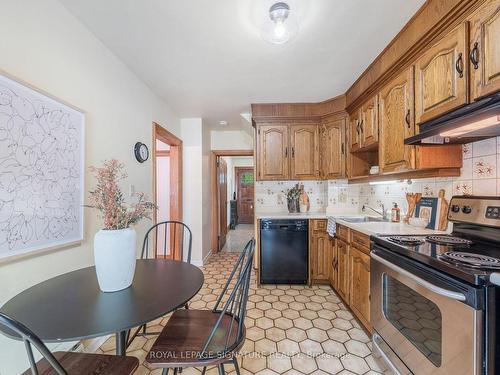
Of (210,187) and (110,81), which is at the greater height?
(110,81)

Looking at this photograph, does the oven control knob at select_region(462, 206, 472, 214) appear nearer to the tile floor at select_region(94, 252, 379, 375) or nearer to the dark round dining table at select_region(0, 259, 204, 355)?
the tile floor at select_region(94, 252, 379, 375)

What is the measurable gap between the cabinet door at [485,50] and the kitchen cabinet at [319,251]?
1.93m

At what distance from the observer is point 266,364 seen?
1646 mm

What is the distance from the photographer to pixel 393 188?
244 cm

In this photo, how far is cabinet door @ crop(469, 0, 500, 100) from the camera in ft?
3.61

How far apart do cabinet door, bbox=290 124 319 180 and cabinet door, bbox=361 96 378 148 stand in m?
0.74

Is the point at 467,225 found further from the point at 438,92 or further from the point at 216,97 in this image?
the point at 216,97

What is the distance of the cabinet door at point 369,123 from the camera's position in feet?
7.38

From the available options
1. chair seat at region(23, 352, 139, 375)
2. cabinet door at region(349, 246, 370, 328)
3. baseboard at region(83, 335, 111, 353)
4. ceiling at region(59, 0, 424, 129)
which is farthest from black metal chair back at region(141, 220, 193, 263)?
cabinet door at region(349, 246, 370, 328)

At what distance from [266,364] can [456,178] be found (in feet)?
6.19

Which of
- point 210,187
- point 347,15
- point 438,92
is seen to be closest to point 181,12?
point 347,15

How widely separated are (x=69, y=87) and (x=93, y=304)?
4.56 feet

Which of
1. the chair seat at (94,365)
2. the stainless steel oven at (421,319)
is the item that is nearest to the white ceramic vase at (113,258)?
the chair seat at (94,365)

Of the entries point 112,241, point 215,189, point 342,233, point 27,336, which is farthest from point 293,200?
point 27,336
